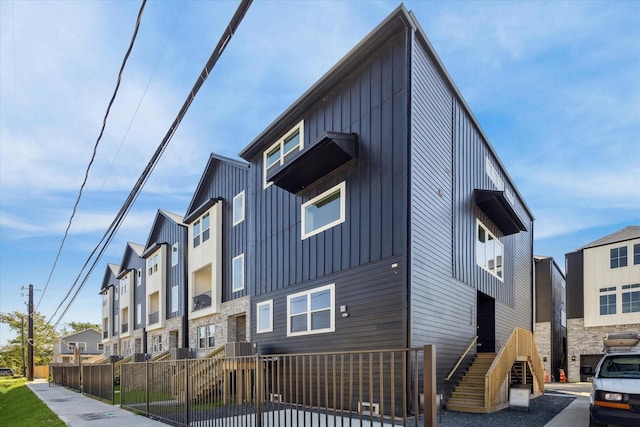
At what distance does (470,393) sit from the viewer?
33.1 feet

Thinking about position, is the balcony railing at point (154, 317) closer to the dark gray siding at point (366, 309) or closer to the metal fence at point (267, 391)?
the metal fence at point (267, 391)

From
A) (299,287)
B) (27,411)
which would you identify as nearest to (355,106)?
(299,287)

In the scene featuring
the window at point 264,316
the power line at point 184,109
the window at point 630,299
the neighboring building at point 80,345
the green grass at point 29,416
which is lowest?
the neighboring building at point 80,345

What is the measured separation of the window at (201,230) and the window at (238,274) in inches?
125

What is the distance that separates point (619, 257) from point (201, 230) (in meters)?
21.5

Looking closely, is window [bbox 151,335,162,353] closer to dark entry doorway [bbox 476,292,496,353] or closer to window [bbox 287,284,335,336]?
window [bbox 287,284,335,336]

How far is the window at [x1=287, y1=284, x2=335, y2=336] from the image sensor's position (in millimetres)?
11125

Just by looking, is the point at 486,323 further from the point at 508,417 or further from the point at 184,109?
the point at 184,109

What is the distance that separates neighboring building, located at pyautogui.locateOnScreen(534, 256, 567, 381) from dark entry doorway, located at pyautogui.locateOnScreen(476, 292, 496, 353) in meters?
12.9

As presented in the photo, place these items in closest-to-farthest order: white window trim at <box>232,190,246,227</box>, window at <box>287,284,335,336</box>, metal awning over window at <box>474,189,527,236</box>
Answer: window at <box>287,284,335,336</box> < metal awning over window at <box>474,189,527,236</box> < white window trim at <box>232,190,246,227</box>

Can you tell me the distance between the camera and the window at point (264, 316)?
13.5m

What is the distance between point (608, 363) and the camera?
7.75m

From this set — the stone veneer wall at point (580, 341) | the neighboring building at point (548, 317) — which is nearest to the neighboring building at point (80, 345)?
the neighboring building at point (548, 317)

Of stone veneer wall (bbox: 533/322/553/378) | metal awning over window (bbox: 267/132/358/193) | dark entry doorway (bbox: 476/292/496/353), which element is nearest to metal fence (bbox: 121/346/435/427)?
metal awning over window (bbox: 267/132/358/193)
